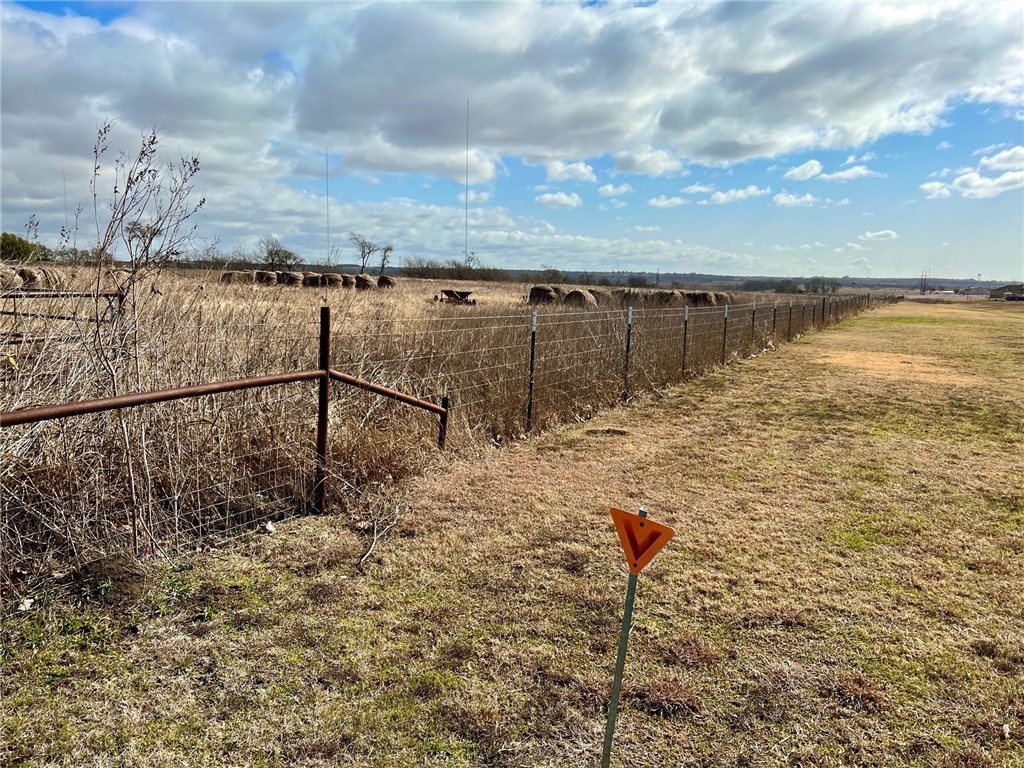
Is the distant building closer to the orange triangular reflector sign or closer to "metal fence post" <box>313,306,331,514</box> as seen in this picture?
"metal fence post" <box>313,306,331,514</box>

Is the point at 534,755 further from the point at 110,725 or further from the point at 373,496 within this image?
the point at 373,496

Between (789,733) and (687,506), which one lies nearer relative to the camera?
(789,733)

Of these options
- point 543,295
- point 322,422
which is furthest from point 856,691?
point 543,295

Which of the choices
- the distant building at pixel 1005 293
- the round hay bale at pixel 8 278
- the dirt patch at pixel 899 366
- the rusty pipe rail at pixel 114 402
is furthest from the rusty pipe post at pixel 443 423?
the distant building at pixel 1005 293

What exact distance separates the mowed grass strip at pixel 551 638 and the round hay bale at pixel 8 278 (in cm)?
234

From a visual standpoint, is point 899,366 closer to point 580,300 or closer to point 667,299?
point 580,300

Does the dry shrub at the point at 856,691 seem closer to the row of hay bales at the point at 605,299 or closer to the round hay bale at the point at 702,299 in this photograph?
the row of hay bales at the point at 605,299

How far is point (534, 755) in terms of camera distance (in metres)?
2.42

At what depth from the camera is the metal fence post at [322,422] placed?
445 centimetres

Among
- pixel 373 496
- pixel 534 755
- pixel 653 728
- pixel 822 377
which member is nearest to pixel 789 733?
pixel 653 728

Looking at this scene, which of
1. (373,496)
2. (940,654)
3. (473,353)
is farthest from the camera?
(473,353)

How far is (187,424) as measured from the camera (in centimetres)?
402

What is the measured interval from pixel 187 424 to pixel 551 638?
258 centimetres

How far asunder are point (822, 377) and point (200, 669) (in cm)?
1202
